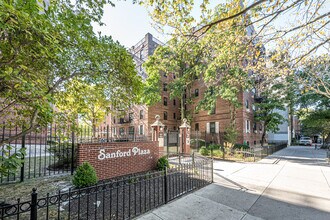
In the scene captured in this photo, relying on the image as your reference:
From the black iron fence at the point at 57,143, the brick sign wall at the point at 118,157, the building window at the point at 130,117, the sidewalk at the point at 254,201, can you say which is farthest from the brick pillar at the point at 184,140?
the building window at the point at 130,117

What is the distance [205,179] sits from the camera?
6922 mm

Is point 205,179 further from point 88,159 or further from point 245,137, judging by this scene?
point 245,137

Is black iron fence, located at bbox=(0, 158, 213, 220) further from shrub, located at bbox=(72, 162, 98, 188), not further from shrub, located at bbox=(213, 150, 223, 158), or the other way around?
shrub, located at bbox=(213, 150, 223, 158)

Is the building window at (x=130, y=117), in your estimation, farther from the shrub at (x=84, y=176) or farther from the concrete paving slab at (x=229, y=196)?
the concrete paving slab at (x=229, y=196)

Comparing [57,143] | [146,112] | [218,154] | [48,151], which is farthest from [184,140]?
[146,112]

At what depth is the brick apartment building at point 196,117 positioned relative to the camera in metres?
21.2

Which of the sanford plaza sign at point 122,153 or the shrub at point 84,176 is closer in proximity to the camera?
the shrub at point 84,176

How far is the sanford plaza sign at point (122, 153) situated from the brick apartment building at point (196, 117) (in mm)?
11067

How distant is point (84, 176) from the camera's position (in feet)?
18.1

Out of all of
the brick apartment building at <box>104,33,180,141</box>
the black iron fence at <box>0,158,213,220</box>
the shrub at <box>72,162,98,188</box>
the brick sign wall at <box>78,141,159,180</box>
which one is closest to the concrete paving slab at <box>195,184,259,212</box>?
the black iron fence at <box>0,158,213,220</box>

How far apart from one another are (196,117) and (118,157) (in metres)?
19.6

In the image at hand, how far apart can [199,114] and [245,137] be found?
→ 7.02m

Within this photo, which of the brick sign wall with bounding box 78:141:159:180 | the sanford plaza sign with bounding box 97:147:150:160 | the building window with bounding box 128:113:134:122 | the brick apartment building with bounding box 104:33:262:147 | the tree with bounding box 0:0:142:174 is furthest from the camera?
the building window with bounding box 128:113:134:122

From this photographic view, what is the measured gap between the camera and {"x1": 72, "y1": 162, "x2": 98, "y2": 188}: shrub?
17.8 feet
